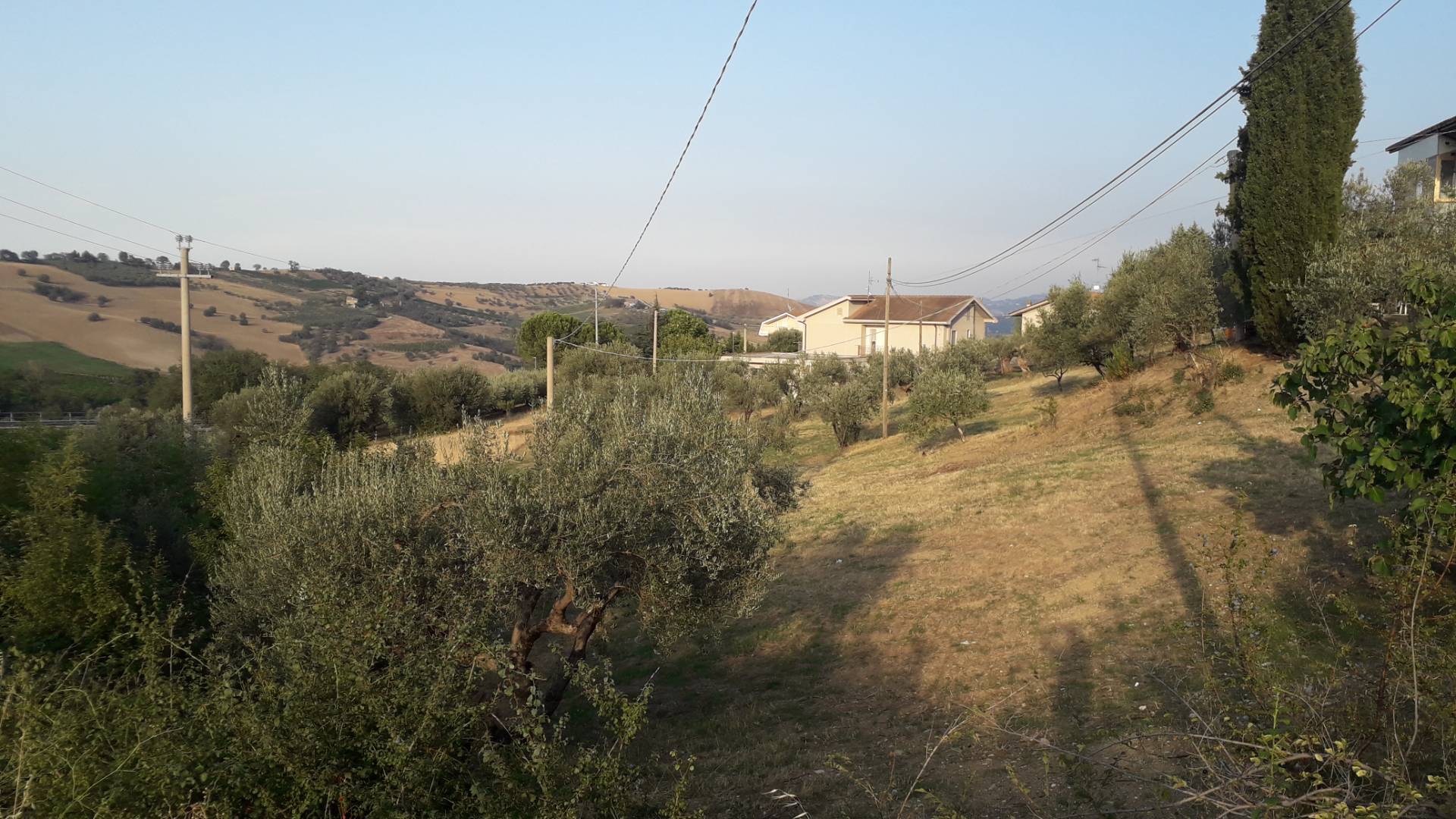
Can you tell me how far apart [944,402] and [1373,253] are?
13.7m

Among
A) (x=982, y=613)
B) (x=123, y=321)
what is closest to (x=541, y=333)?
(x=123, y=321)

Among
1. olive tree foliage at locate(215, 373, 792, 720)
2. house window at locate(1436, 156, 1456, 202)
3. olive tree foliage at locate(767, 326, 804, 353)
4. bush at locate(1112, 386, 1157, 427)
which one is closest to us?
olive tree foliage at locate(215, 373, 792, 720)

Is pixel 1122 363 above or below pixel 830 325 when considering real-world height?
below

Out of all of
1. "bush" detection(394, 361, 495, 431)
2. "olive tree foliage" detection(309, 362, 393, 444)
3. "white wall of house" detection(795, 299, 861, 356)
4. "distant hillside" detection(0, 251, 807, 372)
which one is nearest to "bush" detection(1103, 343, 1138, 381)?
"olive tree foliage" detection(309, 362, 393, 444)

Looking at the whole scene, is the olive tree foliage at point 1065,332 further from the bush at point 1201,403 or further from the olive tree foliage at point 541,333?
the olive tree foliage at point 541,333

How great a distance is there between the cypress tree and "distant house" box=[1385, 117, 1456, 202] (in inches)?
135

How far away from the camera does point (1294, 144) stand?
21.5 metres

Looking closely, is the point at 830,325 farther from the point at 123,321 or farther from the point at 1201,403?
the point at 123,321

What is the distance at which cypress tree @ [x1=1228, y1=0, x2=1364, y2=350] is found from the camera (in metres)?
21.0

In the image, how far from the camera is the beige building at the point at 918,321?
221 feet

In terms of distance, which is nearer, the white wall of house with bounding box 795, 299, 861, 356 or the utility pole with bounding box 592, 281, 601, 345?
the utility pole with bounding box 592, 281, 601, 345

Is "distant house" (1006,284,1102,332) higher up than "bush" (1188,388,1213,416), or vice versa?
"distant house" (1006,284,1102,332)

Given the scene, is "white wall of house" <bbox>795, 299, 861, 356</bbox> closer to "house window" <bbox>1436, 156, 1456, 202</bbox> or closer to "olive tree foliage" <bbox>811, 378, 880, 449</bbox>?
"olive tree foliage" <bbox>811, 378, 880, 449</bbox>

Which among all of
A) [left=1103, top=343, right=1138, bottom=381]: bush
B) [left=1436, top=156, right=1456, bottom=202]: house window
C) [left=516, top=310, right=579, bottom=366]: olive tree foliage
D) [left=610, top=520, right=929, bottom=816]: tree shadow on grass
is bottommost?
[left=610, top=520, right=929, bottom=816]: tree shadow on grass
